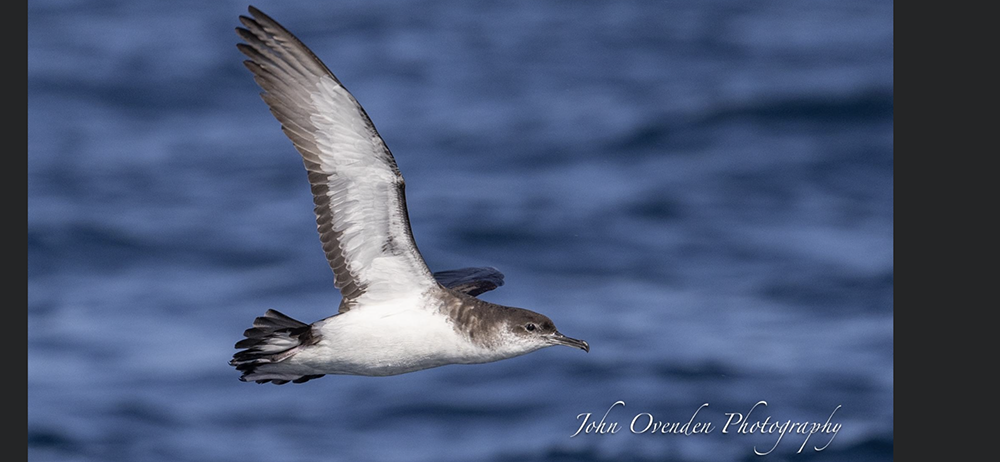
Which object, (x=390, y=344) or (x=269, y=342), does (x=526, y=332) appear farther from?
(x=269, y=342)

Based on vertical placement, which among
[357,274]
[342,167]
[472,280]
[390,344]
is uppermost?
[342,167]

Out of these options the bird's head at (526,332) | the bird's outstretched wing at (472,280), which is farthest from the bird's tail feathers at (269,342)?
the bird's outstretched wing at (472,280)

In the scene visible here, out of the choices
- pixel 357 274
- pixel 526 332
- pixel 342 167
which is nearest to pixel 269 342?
pixel 357 274

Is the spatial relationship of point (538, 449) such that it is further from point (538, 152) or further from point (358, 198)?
point (538, 152)

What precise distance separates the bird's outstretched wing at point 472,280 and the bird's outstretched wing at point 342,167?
1615mm

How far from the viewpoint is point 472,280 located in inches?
432

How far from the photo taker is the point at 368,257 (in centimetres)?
895

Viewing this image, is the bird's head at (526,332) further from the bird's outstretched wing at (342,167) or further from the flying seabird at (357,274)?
the bird's outstretched wing at (342,167)

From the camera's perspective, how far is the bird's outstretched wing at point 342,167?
850 cm

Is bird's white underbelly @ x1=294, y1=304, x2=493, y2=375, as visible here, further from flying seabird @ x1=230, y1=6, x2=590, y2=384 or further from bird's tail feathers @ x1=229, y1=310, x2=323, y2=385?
bird's tail feathers @ x1=229, y1=310, x2=323, y2=385

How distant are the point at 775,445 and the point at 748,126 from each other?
12797 millimetres

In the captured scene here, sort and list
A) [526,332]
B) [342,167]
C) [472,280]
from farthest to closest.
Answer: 1. [472,280]
2. [526,332]
3. [342,167]

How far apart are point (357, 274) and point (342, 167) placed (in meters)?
0.88

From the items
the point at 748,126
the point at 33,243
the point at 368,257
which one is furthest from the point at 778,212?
the point at 368,257
